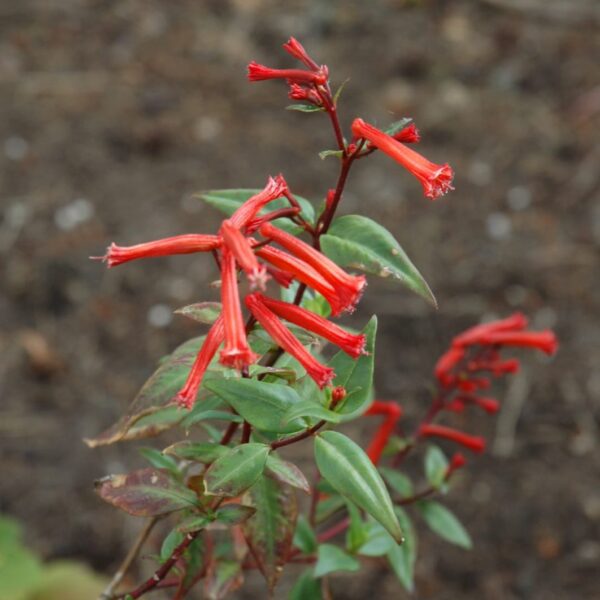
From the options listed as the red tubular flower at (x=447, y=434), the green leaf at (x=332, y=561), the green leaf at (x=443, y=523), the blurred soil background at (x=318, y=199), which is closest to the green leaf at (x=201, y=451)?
the green leaf at (x=332, y=561)

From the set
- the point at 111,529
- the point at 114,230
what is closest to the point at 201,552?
the point at 111,529

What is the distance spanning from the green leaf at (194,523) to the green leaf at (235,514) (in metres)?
0.02

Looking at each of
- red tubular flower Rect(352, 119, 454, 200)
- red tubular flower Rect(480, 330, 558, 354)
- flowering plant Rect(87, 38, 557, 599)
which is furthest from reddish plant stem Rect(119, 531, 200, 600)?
red tubular flower Rect(480, 330, 558, 354)

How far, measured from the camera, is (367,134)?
1.32 metres

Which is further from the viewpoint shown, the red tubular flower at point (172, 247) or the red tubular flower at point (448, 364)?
the red tubular flower at point (448, 364)

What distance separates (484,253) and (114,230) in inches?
58.4

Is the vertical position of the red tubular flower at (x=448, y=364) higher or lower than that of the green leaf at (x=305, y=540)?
higher

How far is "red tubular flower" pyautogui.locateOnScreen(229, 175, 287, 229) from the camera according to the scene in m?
1.25

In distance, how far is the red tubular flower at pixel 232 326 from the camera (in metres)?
1.21

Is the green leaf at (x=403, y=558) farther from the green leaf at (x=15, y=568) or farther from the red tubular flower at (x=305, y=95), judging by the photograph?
the green leaf at (x=15, y=568)

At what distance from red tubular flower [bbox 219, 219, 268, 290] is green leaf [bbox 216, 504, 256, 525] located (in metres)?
0.42

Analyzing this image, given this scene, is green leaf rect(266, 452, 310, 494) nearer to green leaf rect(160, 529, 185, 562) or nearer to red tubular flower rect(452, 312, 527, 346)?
green leaf rect(160, 529, 185, 562)

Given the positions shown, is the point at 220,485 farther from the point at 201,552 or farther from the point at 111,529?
the point at 111,529

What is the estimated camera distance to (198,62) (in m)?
4.51
